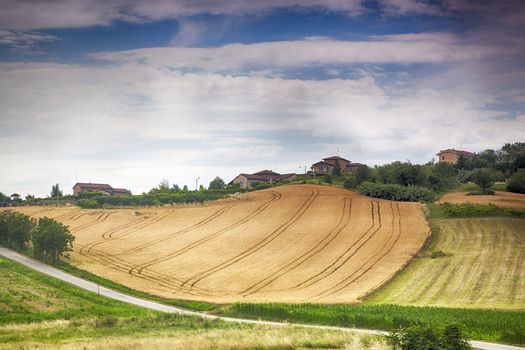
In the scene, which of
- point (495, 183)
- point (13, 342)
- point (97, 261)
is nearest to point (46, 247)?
point (97, 261)

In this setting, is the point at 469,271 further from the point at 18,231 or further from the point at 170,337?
the point at 18,231

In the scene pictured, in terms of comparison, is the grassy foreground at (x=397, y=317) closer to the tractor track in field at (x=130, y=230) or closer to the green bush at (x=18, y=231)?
the tractor track in field at (x=130, y=230)

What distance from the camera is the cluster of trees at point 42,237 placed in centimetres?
8444

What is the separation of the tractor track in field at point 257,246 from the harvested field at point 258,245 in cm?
14

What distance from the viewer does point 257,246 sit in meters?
89.0

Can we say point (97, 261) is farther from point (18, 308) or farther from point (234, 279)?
point (18, 308)

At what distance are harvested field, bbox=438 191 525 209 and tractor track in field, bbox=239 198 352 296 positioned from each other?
1749 cm

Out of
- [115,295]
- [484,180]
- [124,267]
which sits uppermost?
[484,180]

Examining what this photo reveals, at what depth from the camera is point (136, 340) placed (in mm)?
37188

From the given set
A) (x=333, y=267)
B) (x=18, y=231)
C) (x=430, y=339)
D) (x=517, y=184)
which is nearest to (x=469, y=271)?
(x=333, y=267)

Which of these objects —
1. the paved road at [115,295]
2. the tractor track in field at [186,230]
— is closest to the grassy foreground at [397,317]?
the paved road at [115,295]

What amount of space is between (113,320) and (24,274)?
30.0m

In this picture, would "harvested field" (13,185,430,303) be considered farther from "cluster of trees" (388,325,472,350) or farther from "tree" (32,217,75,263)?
"cluster of trees" (388,325,472,350)

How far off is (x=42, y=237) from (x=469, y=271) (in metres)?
52.0
